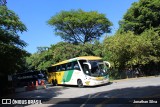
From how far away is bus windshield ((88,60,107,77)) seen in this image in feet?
94.7

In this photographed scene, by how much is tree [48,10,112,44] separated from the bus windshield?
3569 centimetres

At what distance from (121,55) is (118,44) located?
197 centimetres

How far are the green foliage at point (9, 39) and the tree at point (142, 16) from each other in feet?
90.7

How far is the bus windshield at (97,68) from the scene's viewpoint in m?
28.9

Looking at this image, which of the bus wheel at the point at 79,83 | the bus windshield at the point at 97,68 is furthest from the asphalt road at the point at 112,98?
the bus wheel at the point at 79,83

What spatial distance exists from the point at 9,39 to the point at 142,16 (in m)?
29.4

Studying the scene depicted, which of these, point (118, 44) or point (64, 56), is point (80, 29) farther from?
point (118, 44)

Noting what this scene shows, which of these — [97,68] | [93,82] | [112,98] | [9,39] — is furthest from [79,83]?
[112,98]

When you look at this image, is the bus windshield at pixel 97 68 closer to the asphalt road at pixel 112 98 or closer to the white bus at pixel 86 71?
the white bus at pixel 86 71

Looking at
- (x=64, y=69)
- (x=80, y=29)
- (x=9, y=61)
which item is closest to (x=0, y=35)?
(x=9, y=61)

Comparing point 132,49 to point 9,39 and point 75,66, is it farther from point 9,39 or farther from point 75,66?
point 9,39

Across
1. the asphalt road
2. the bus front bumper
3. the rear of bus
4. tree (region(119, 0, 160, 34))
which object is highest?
tree (region(119, 0, 160, 34))

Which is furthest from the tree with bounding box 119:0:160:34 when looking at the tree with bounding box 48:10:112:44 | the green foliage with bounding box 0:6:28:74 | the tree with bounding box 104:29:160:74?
the green foliage with bounding box 0:6:28:74

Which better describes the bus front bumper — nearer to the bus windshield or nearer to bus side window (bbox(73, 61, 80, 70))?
the bus windshield
